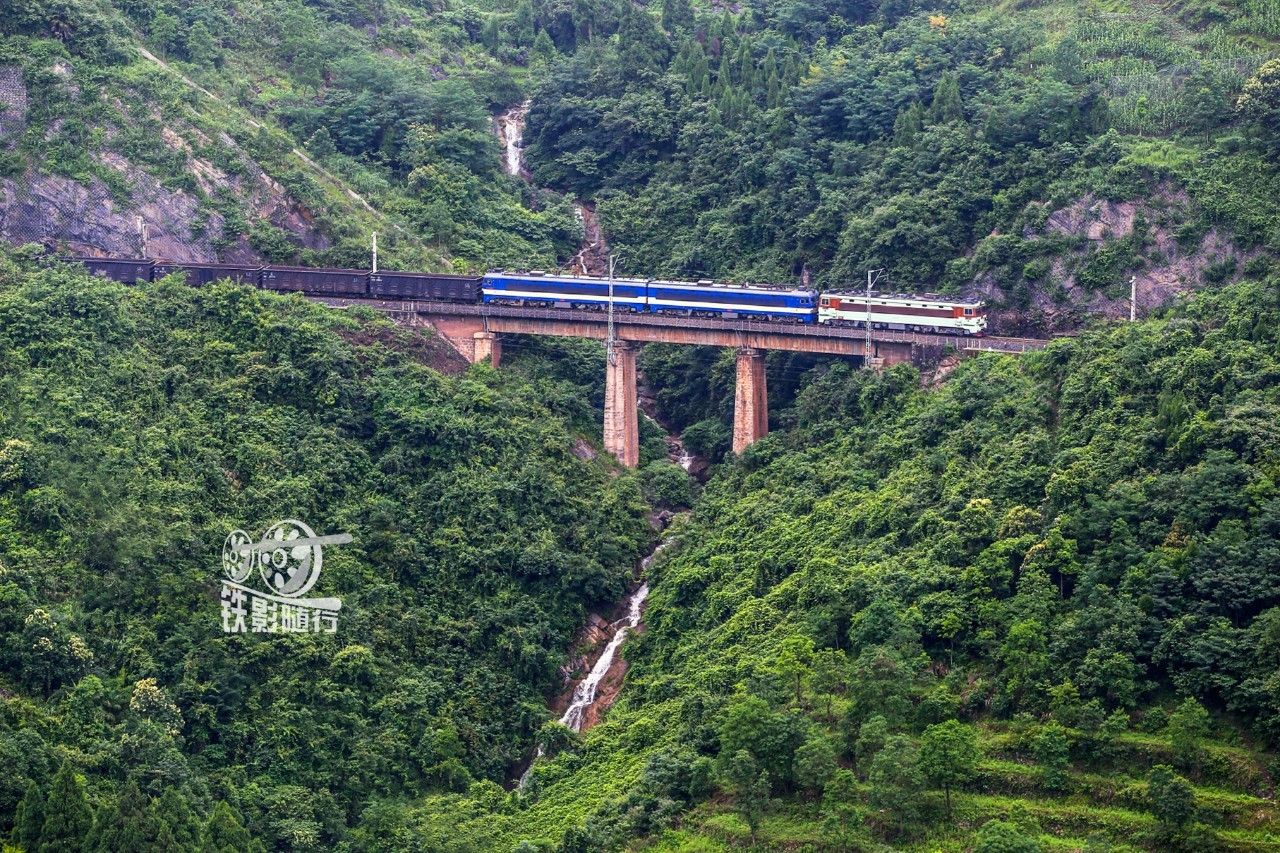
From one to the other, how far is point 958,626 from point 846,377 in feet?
73.6

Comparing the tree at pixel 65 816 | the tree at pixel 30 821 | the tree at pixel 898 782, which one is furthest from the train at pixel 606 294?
the tree at pixel 30 821

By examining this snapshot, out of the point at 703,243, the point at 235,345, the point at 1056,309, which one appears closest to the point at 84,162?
the point at 235,345

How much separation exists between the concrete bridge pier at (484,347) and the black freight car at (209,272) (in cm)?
966

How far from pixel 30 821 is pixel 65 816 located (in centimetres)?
94

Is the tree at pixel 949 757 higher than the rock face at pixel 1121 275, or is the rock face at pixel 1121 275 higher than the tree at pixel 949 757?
the rock face at pixel 1121 275

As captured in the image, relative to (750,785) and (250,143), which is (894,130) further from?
(750,785)

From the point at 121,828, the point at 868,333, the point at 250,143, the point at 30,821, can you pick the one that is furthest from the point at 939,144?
the point at 30,821

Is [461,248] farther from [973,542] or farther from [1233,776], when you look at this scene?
[1233,776]

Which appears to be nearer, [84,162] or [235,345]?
[235,345]

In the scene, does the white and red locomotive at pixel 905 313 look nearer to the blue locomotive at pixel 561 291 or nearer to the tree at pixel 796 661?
the blue locomotive at pixel 561 291

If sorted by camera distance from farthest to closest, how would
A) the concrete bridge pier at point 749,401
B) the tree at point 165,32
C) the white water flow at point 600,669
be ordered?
the tree at point 165,32 < the concrete bridge pier at point 749,401 < the white water flow at point 600,669

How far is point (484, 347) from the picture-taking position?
89438 mm

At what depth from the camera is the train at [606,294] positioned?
8431 cm

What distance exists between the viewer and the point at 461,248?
323 ft
